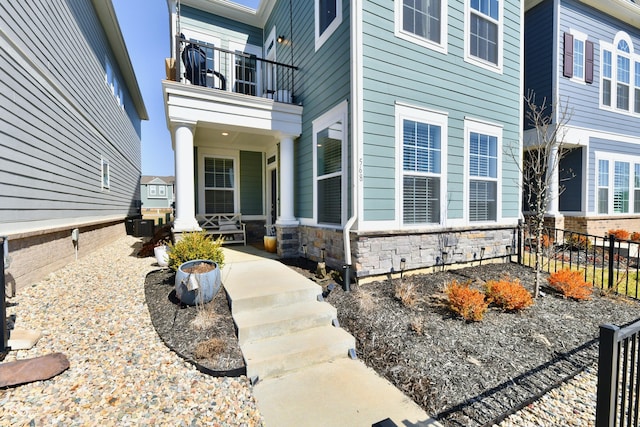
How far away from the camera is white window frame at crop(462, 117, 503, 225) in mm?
5816

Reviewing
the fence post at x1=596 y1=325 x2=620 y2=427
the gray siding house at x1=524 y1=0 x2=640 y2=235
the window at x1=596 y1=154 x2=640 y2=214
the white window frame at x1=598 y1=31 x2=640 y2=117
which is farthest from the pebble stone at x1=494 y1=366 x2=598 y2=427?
the white window frame at x1=598 y1=31 x2=640 y2=117

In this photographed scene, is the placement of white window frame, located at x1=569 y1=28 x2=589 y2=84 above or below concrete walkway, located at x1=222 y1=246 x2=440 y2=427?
above

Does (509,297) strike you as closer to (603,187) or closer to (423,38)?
(423,38)

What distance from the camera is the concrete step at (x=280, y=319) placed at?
3.08 metres

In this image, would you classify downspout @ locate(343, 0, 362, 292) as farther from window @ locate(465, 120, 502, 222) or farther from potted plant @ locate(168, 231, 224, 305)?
window @ locate(465, 120, 502, 222)

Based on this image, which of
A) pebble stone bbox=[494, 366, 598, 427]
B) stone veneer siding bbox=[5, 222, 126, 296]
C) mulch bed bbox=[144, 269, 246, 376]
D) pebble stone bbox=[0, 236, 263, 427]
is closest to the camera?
pebble stone bbox=[0, 236, 263, 427]

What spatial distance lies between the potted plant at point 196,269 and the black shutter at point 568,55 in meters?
10.9

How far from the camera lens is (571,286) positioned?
14.4 feet

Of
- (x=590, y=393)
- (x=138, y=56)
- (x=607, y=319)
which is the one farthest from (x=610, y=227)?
(x=138, y=56)

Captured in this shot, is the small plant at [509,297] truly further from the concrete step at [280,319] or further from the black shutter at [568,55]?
the black shutter at [568,55]

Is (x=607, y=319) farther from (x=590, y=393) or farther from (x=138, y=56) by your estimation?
(x=138, y=56)

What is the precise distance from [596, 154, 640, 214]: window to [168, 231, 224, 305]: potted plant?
37.6ft

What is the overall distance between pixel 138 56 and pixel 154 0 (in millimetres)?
4756

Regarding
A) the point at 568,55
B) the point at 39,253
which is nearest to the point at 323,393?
the point at 39,253
